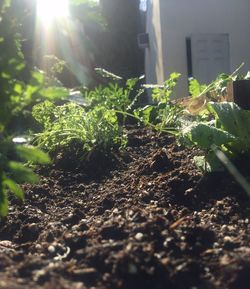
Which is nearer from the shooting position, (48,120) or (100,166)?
(100,166)

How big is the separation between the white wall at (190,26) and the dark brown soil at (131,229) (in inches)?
295

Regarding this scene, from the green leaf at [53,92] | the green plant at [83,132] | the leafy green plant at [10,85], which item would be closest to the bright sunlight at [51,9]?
the leafy green plant at [10,85]

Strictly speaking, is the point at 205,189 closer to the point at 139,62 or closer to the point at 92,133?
the point at 92,133

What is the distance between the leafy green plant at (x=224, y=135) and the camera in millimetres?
3148

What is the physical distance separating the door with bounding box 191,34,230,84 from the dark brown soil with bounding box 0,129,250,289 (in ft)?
25.7

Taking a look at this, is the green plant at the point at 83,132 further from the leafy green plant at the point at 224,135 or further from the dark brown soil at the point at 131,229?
the leafy green plant at the point at 224,135

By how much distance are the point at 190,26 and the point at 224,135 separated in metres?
9.00

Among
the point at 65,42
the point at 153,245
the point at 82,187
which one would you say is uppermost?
the point at 65,42

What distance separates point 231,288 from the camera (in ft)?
5.82

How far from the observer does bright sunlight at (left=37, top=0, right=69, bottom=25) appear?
240cm

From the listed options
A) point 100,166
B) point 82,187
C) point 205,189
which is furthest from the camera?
point 100,166

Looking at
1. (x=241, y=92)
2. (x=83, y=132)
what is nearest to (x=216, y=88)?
(x=241, y=92)

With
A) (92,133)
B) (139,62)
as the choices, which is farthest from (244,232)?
(139,62)

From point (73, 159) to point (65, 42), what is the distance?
50.6 inches
